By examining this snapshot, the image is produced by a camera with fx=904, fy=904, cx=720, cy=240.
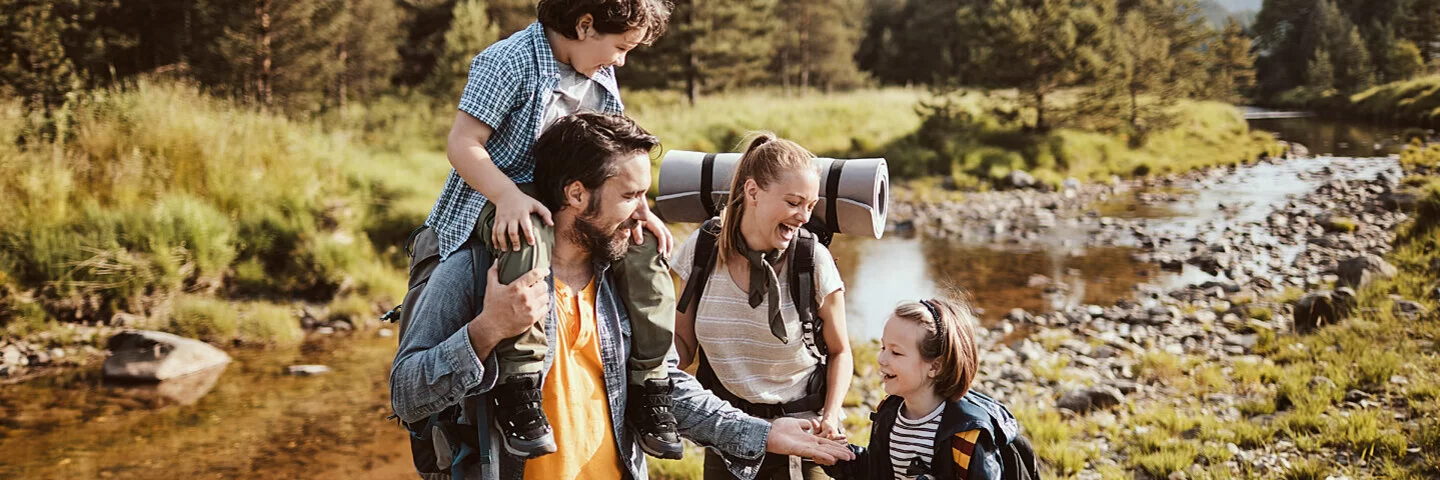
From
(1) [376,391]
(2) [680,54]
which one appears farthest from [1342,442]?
(2) [680,54]

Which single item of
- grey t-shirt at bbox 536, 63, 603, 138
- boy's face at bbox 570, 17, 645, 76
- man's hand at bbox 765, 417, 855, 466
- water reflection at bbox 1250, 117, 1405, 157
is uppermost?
boy's face at bbox 570, 17, 645, 76

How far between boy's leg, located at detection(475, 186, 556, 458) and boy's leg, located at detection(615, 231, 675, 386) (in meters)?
0.25

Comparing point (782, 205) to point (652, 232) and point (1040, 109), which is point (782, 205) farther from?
point (1040, 109)

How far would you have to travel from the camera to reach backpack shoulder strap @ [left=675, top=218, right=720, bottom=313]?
304 cm

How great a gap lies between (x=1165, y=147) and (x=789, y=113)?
47.3ft

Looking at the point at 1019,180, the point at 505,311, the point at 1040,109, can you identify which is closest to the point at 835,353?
the point at 505,311

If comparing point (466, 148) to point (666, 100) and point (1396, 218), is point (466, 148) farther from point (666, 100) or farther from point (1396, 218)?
point (666, 100)

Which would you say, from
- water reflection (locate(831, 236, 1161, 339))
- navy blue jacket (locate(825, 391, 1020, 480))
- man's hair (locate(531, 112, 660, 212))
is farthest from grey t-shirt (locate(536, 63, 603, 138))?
water reflection (locate(831, 236, 1161, 339))

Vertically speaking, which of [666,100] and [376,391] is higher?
[666,100]

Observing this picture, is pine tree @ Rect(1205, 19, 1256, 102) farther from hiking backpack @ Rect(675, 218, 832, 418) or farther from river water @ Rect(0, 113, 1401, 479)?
hiking backpack @ Rect(675, 218, 832, 418)

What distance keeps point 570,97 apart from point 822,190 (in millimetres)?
904

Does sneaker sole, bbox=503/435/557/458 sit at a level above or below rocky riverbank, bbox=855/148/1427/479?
above

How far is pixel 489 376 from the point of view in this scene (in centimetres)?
193

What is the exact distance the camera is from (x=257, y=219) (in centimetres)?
1065
